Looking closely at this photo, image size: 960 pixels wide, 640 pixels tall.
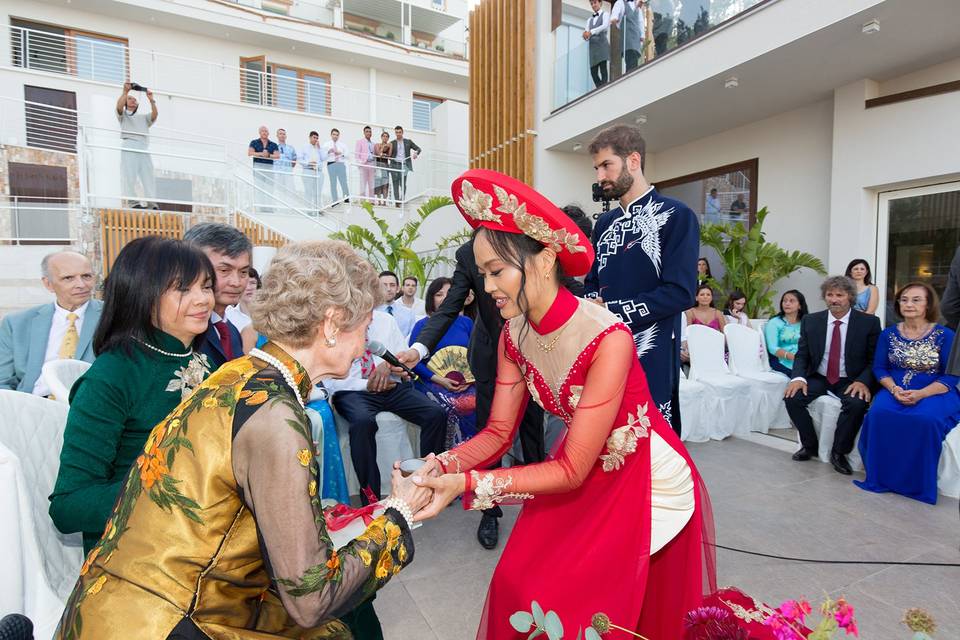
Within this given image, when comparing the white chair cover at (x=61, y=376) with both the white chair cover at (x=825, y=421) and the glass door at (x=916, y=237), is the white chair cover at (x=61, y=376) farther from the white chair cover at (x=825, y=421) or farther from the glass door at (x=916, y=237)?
the glass door at (x=916, y=237)

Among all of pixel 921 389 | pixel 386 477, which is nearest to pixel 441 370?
pixel 386 477

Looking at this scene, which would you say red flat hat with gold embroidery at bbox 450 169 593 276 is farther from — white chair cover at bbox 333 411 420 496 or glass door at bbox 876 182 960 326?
glass door at bbox 876 182 960 326

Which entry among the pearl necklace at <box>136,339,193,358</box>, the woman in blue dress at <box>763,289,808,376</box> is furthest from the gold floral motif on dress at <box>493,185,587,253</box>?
the woman in blue dress at <box>763,289,808,376</box>

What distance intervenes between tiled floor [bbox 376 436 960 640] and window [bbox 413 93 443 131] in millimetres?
16359

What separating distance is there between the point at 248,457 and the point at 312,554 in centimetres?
21

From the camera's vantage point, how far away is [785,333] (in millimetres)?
5707

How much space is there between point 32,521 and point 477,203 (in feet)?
4.76

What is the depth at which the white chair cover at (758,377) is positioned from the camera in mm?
5359

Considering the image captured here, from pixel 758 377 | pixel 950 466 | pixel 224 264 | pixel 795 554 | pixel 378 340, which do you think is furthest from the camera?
pixel 758 377

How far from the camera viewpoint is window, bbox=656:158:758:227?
8.70m

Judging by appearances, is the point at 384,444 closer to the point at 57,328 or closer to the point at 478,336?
the point at 478,336

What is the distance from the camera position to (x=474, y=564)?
113 inches

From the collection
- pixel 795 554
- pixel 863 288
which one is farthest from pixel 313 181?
pixel 795 554

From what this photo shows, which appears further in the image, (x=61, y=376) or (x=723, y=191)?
(x=723, y=191)
